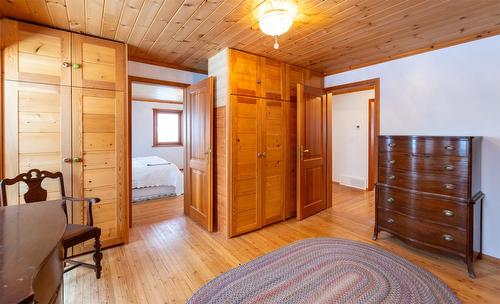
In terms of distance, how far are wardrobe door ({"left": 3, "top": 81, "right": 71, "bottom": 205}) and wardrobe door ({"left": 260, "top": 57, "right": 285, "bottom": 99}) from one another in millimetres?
2226

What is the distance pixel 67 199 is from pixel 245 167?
1877mm

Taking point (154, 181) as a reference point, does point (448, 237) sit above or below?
below

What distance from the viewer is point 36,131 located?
89.9 inches

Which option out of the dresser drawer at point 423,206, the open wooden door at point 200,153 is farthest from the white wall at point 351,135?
the open wooden door at point 200,153

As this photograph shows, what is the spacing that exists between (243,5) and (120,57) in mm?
1586

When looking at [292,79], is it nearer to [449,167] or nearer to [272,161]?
[272,161]

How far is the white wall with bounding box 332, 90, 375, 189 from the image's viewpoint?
215 inches

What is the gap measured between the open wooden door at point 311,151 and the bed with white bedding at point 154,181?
2672 mm

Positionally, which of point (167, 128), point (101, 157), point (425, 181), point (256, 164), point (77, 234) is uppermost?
point (167, 128)

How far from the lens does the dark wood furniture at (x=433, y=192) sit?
223cm

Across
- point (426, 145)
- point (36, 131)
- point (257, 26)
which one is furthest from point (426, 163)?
point (36, 131)

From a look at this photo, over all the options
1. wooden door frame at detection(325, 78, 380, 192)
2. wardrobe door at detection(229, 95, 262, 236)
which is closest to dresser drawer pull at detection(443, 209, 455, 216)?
wooden door frame at detection(325, 78, 380, 192)

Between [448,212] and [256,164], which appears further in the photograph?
[256,164]

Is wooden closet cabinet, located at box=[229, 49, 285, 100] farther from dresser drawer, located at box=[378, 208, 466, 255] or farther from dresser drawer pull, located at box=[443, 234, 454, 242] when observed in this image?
dresser drawer pull, located at box=[443, 234, 454, 242]
